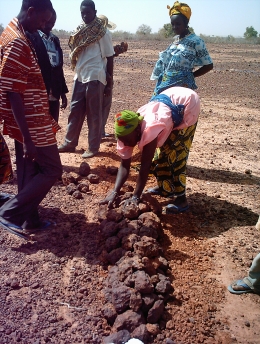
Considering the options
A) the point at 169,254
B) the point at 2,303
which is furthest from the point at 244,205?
the point at 2,303

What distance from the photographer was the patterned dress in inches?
175

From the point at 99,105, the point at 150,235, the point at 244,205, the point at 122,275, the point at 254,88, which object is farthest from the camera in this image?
the point at 254,88

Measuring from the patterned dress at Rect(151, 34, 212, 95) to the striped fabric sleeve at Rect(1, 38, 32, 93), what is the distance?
2031 millimetres

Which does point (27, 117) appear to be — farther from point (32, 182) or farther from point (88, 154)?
point (88, 154)

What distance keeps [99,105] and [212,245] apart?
2.66 meters

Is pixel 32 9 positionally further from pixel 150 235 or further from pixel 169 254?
pixel 169 254

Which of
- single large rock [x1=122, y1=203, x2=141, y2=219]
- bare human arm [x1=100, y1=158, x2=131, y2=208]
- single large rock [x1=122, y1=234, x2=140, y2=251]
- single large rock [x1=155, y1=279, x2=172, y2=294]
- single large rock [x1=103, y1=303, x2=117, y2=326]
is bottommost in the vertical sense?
single large rock [x1=103, y1=303, x2=117, y2=326]

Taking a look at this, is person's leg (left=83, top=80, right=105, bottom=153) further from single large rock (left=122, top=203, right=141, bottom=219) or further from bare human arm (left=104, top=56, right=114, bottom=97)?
single large rock (left=122, top=203, right=141, bottom=219)

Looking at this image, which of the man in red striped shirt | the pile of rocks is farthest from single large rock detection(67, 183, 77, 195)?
the pile of rocks

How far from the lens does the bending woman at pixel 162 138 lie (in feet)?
11.0

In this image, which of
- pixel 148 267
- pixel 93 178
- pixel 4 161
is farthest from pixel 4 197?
pixel 148 267

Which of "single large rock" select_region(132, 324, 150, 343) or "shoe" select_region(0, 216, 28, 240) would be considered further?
"shoe" select_region(0, 216, 28, 240)

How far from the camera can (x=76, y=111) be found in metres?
5.44

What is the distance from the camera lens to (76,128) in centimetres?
553
